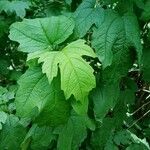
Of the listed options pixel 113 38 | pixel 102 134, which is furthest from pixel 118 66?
pixel 102 134

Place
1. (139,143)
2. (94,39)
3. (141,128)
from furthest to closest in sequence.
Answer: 1. (141,128)
2. (139,143)
3. (94,39)

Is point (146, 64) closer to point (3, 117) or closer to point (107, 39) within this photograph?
point (107, 39)

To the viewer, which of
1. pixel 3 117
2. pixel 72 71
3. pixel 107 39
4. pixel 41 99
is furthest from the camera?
pixel 3 117

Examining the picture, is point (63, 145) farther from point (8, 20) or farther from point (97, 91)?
point (8, 20)

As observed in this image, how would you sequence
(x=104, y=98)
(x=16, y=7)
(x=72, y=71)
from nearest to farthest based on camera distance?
(x=72, y=71) → (x=104, y=98) → (x=16, y=7)

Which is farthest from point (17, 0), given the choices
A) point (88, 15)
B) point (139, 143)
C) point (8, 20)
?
point (139, 143)

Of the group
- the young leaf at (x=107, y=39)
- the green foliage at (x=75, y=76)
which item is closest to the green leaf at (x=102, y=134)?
the green foliage at (x=75, y=76)

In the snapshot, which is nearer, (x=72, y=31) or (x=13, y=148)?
(x=72, y=31)
